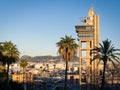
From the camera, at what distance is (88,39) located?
150 m

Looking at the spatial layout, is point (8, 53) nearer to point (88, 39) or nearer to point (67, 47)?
point (67, 47)

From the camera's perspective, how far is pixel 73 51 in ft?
191

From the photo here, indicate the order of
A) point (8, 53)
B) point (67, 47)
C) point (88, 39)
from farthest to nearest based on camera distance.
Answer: point (88, 39)
point (8, 53)
point (67, 47)

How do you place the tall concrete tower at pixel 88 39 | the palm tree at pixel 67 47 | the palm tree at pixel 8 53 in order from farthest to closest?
the tall concrete tower at pixel 88 39 < the palm tree at pixel 8 53 < the palm tree at pixel 67 47

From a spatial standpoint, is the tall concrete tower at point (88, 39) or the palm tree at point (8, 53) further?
the tall concrete tower at point (88, 39)

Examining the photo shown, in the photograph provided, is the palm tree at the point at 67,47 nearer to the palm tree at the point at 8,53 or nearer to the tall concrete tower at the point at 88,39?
the palm tree at the point at 8,53

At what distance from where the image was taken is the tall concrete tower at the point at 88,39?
14638 centimetres

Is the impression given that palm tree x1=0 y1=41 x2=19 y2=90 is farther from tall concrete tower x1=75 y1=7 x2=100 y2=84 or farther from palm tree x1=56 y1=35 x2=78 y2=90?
tall concrete tower x1=75 y1=7 x2=100 y2=84

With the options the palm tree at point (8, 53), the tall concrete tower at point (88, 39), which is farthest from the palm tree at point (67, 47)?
the tall concrete tower at point (88, 39)

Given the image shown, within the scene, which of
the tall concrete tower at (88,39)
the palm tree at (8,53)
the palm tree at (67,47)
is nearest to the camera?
the palm tree at (67,47)

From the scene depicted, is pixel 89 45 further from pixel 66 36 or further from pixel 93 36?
pixel 66 36

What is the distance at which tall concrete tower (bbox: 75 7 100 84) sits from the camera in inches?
5763

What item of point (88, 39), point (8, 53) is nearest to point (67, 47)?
point (8, 53)

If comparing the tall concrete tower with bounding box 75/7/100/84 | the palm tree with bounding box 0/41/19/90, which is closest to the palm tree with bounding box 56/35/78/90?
the palm tree with bounding box 0/41/19/90
